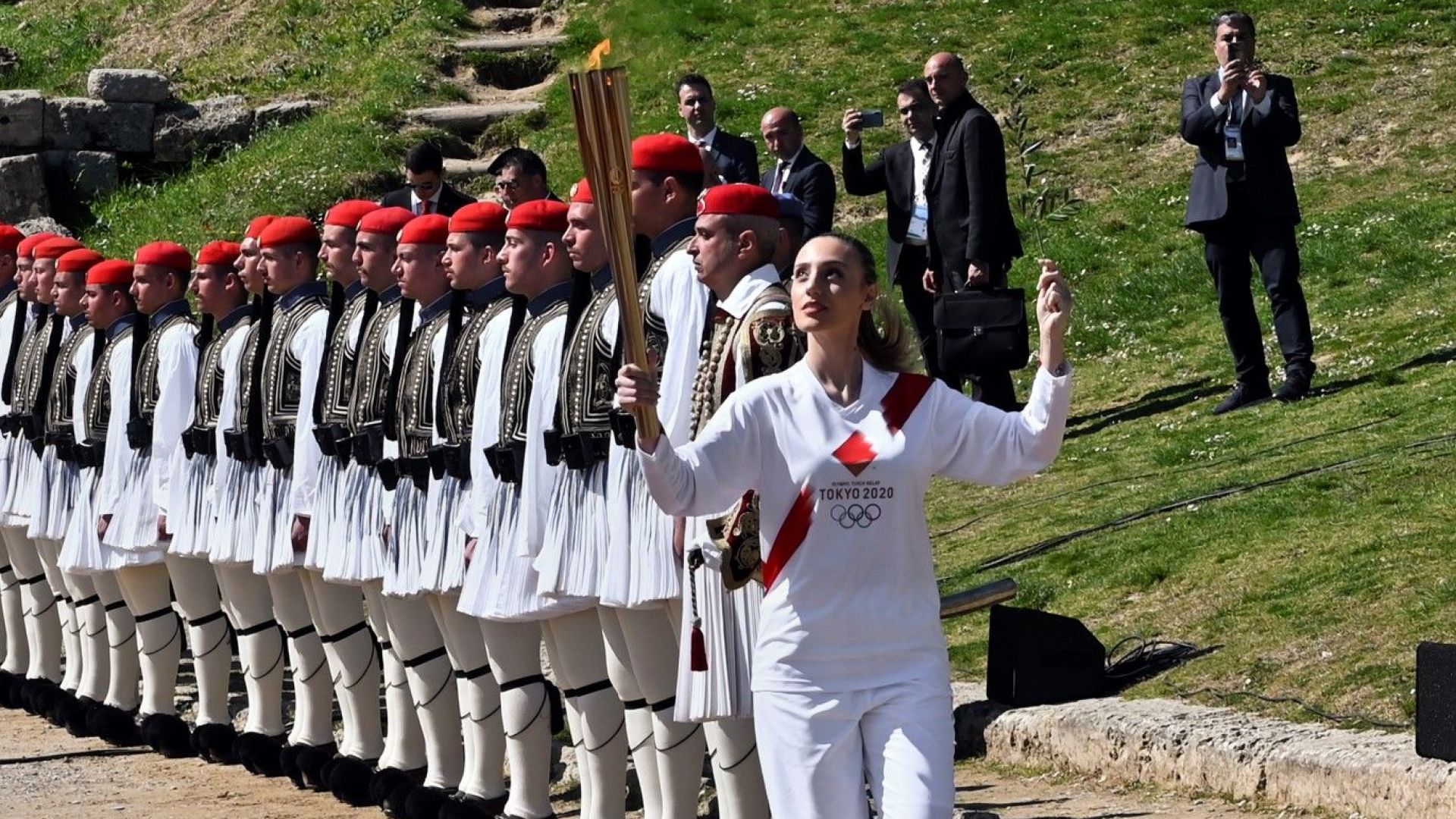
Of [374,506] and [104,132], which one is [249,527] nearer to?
[374,506]

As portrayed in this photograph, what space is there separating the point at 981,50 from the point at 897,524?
15451mm

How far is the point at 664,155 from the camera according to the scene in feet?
23.0

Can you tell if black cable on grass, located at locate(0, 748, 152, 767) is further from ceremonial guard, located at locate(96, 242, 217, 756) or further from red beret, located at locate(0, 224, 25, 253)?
red beret, located at locate(0, 224, 25, 253)

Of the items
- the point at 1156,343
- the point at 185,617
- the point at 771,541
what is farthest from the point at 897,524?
the point at 1156,343

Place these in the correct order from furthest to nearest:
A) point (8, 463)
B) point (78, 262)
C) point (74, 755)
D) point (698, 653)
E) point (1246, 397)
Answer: point (1246, 397) → point (8, 463) → point (78, 262) → point (74, 755) → point (698, 653)

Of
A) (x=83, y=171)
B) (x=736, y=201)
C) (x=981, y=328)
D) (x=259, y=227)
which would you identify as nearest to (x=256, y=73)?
(x=83, y=171)

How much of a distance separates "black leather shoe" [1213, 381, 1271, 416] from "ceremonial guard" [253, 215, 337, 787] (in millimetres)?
4967

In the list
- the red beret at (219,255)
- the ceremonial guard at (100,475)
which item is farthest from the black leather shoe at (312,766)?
the red beret at (219,255)

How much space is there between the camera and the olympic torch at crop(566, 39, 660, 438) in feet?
17.0

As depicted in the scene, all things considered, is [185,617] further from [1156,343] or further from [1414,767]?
[1156,343]

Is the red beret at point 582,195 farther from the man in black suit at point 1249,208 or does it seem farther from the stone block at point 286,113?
the stone block at point 286,113

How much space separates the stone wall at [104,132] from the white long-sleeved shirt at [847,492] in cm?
1621

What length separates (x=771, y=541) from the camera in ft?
17.9

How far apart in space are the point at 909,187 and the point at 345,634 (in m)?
5.23
